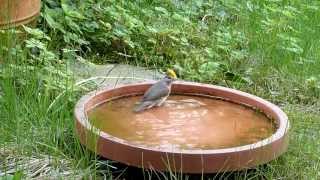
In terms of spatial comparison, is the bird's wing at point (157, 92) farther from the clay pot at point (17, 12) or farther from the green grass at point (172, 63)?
the clay pot at point (17, 12)

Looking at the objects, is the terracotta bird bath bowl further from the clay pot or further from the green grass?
the clay pot

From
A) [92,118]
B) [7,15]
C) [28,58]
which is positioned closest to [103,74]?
[28,58]

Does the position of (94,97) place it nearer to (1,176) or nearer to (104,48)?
(1,176)

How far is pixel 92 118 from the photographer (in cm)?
319

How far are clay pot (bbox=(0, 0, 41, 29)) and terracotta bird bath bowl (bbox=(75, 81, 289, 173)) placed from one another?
81 centimetres

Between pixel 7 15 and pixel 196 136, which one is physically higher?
pixel 7 15

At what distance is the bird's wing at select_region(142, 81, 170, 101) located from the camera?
11.3 feet

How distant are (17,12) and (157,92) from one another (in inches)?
46.3

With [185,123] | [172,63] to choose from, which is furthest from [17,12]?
[185,123]

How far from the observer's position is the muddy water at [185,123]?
3.13 metres

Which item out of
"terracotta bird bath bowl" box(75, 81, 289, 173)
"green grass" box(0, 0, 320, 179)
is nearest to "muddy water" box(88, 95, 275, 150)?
"terracotta bird bath bowl" box(75, 81, 289, 173)

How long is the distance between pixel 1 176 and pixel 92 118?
0.54m

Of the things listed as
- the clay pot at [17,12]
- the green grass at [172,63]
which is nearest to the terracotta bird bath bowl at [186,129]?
the green grass at [172,63]

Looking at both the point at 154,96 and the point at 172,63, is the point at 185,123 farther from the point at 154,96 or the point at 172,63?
the point at 172,63
